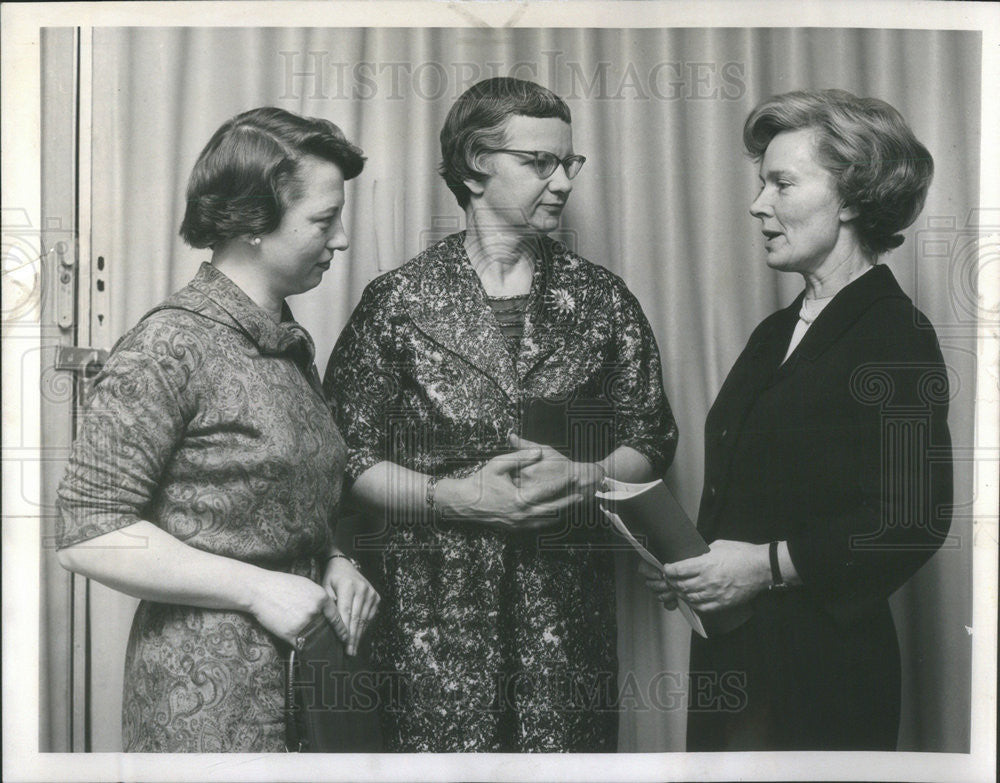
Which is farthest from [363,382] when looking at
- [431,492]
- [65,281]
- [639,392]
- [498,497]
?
[65,281]

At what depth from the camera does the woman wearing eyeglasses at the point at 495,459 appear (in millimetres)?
2668

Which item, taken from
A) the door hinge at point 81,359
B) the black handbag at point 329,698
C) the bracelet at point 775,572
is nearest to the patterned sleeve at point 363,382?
the black handbag at point 329,698

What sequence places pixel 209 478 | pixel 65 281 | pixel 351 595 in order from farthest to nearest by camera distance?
pixel 65 281
pixel 351 595
pixel 209 478

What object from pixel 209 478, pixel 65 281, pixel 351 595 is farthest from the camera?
pixel 65 281

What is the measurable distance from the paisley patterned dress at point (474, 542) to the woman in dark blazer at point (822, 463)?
0.86 feet

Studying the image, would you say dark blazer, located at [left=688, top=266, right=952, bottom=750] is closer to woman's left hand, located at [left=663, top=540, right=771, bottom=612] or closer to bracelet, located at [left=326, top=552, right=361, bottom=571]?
woman's left hand, located at [left=663, top=540, right=771, bottom=612]

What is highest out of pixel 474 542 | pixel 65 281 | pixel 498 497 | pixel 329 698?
pixel 65 281

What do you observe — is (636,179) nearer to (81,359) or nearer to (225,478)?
(225,478)

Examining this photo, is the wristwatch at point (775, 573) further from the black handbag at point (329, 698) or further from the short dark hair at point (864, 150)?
the black handbag at point (329, 698)

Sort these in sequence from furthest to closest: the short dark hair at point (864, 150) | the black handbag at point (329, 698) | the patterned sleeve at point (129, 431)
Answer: the short dark hair at point (864, 150)
the black handbag at point (329, 698)
the patterned sleeve at point (129, 431)

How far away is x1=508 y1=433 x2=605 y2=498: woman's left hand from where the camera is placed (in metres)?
2.69

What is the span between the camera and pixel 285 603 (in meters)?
2.55

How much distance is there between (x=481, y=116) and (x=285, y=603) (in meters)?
1.35

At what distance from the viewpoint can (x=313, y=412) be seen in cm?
260
